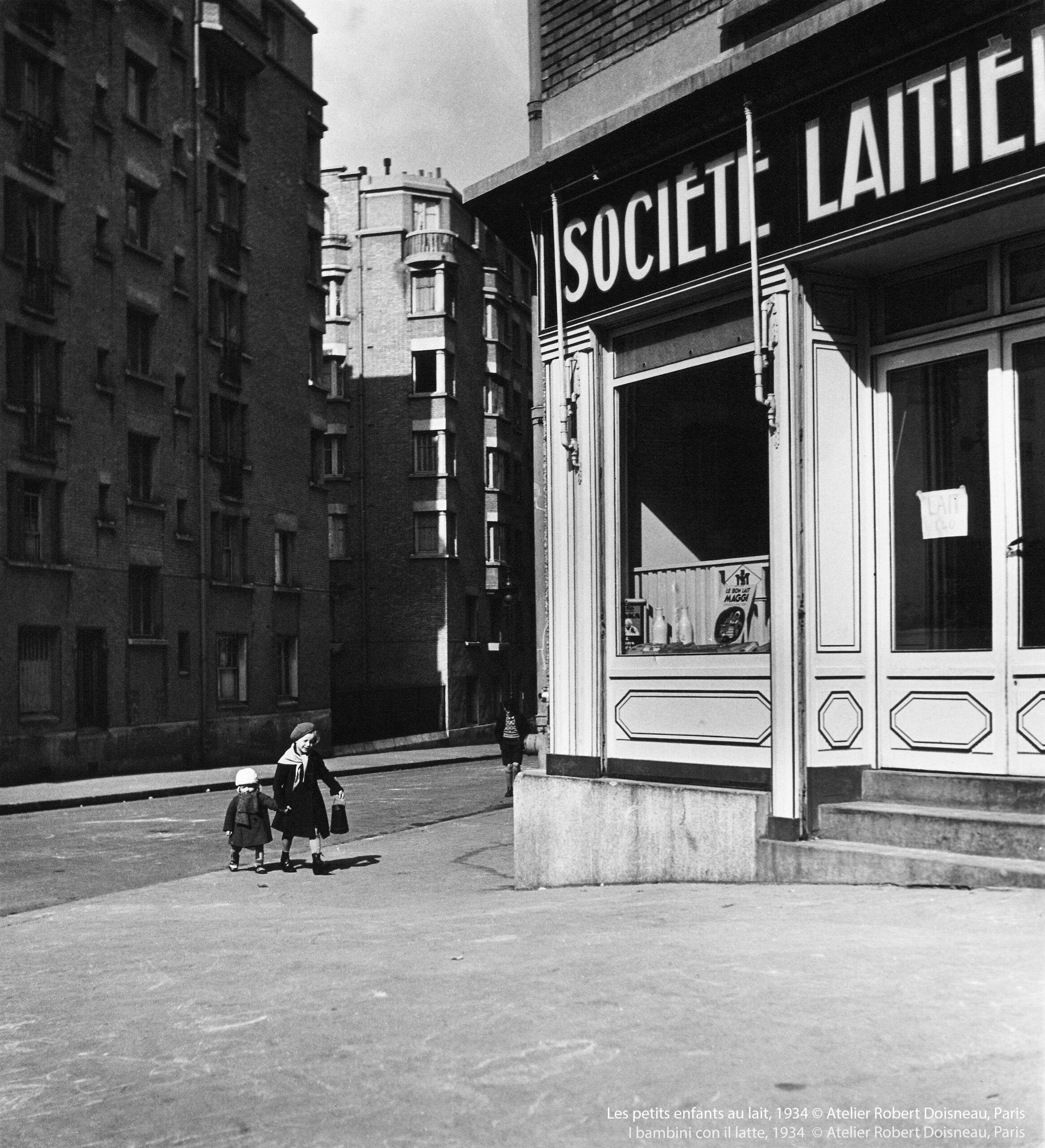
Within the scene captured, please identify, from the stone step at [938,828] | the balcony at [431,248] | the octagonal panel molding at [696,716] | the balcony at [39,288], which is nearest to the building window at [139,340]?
the balcony at [39,288]

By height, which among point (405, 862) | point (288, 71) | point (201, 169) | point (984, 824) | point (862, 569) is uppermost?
point (288, 71)

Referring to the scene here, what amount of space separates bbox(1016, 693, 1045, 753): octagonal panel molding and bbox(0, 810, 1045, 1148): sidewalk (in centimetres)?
123

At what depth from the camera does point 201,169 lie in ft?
120

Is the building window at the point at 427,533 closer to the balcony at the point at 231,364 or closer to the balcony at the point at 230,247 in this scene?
the balcony at the point at 231,364

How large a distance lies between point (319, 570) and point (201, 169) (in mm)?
11483

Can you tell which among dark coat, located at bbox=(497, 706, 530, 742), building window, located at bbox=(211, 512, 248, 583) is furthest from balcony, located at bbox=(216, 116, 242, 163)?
dark coat, located at bbox=(497, 706, 530, 742)

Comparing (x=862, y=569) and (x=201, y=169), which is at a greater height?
(x=201, y=169)

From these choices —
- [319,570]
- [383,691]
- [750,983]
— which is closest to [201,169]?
[319,570]

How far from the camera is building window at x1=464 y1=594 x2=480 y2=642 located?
54031mm

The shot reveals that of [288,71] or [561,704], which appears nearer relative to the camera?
[561,704]

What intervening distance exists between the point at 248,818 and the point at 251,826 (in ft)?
0.27

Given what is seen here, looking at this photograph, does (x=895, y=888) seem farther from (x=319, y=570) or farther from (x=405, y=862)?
(x=319, y=570)

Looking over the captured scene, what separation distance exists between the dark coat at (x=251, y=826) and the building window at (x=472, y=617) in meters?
39.2

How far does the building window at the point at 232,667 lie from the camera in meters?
36.8
